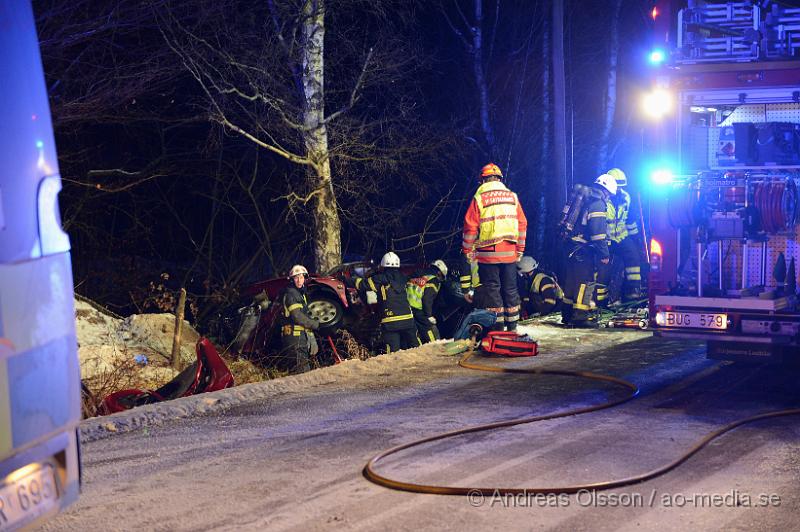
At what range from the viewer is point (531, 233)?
2461 cm

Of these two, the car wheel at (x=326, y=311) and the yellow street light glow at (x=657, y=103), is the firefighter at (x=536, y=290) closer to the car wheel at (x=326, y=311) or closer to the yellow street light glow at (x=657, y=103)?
the car wheel at (x=326, y=311)

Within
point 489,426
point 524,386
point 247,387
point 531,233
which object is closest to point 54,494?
point 489,426

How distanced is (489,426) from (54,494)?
407 cm

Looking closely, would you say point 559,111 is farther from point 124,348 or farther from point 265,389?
point 265,389

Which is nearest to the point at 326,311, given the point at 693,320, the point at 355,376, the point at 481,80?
Answer: the point at 355,376

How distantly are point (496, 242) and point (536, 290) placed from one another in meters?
2.30

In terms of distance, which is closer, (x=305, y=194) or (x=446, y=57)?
(x=305, y=194)

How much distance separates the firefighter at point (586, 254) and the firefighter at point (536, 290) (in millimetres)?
298

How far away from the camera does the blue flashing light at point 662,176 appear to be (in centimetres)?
972

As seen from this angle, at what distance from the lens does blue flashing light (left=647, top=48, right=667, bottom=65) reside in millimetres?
9508

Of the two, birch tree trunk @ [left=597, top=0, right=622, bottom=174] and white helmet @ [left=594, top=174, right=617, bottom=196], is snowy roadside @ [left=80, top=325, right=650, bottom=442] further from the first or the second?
birch tree trunk @ [left=597, top=0, right=622, bottom=174]

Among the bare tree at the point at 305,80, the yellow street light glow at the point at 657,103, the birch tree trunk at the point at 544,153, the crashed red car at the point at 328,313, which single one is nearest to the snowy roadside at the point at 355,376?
the crashed red car at the point at 328,313

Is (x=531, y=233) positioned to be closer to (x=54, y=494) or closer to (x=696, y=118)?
(x=696, y=118)

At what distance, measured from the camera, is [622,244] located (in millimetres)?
14297
